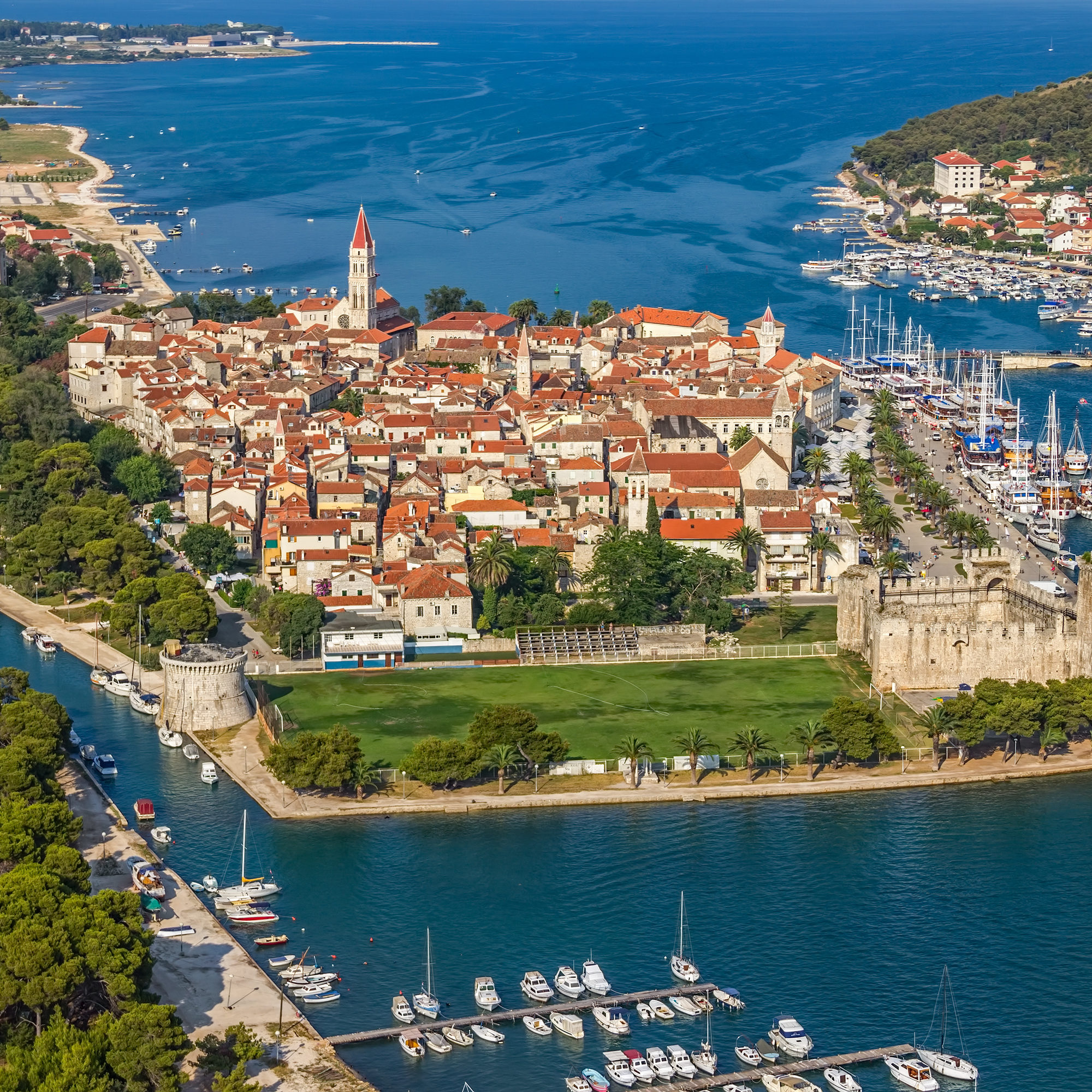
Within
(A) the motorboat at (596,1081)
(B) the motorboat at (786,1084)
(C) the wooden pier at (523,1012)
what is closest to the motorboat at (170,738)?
(C) the wooden pier at (523,1012)

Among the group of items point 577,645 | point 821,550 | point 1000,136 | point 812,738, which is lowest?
Answer: point 812,738

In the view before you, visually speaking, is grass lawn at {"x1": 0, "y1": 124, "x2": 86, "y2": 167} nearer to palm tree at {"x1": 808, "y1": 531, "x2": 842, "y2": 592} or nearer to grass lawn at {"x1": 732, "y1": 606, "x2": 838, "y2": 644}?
palm tree at {"x1": 808, "y1": 531, "x2": 842, "y2": 592}

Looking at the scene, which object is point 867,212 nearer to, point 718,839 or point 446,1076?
point 718,839

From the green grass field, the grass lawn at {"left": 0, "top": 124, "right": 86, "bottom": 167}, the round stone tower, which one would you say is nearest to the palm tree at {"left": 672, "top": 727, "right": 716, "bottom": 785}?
the green grass field

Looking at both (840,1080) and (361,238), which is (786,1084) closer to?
(840,1080)

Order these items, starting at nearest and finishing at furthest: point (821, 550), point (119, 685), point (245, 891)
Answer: point (245, 891) → point (119, 685) → point (821, 550)

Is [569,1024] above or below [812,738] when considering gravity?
below

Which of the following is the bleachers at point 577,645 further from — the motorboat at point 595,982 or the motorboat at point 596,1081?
the motorboat at point 596,1081

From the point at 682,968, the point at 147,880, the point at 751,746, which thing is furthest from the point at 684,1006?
the point at 751,746
